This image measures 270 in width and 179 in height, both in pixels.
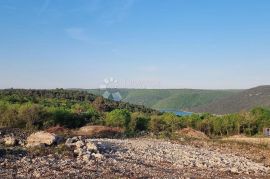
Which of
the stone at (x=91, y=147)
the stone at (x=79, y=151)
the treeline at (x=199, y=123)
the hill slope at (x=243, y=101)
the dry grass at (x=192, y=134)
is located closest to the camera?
the stone at (x=79, y=151)

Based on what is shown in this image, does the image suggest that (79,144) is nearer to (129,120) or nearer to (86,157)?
(86,157)

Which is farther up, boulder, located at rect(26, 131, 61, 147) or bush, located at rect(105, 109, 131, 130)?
boulder, located at rect(26, 131, 61, 147)

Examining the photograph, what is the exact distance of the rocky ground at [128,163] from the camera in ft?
57.2

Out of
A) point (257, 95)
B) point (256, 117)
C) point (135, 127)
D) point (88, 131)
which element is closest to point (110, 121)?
point (135, 127)

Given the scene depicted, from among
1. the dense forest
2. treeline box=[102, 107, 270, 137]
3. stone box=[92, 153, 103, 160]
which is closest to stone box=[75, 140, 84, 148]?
stone box=[92, 153, 103, 160]

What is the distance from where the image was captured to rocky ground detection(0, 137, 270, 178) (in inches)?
686

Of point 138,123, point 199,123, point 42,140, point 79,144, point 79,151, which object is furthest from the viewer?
point 199,123

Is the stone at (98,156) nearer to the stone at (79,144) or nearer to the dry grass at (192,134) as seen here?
the stone at (79,144)

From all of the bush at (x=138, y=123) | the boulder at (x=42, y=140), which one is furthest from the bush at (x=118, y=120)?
the boulder at (x=42, y=140)

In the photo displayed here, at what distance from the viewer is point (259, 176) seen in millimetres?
21234

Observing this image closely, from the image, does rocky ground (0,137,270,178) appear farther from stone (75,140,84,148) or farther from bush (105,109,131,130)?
bush (105,109,131,130)

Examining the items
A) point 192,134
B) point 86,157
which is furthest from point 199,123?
point 86,157

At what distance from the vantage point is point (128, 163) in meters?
20.5

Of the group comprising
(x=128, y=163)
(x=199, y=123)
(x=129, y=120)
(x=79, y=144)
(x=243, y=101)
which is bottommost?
(x=243, y=101)
